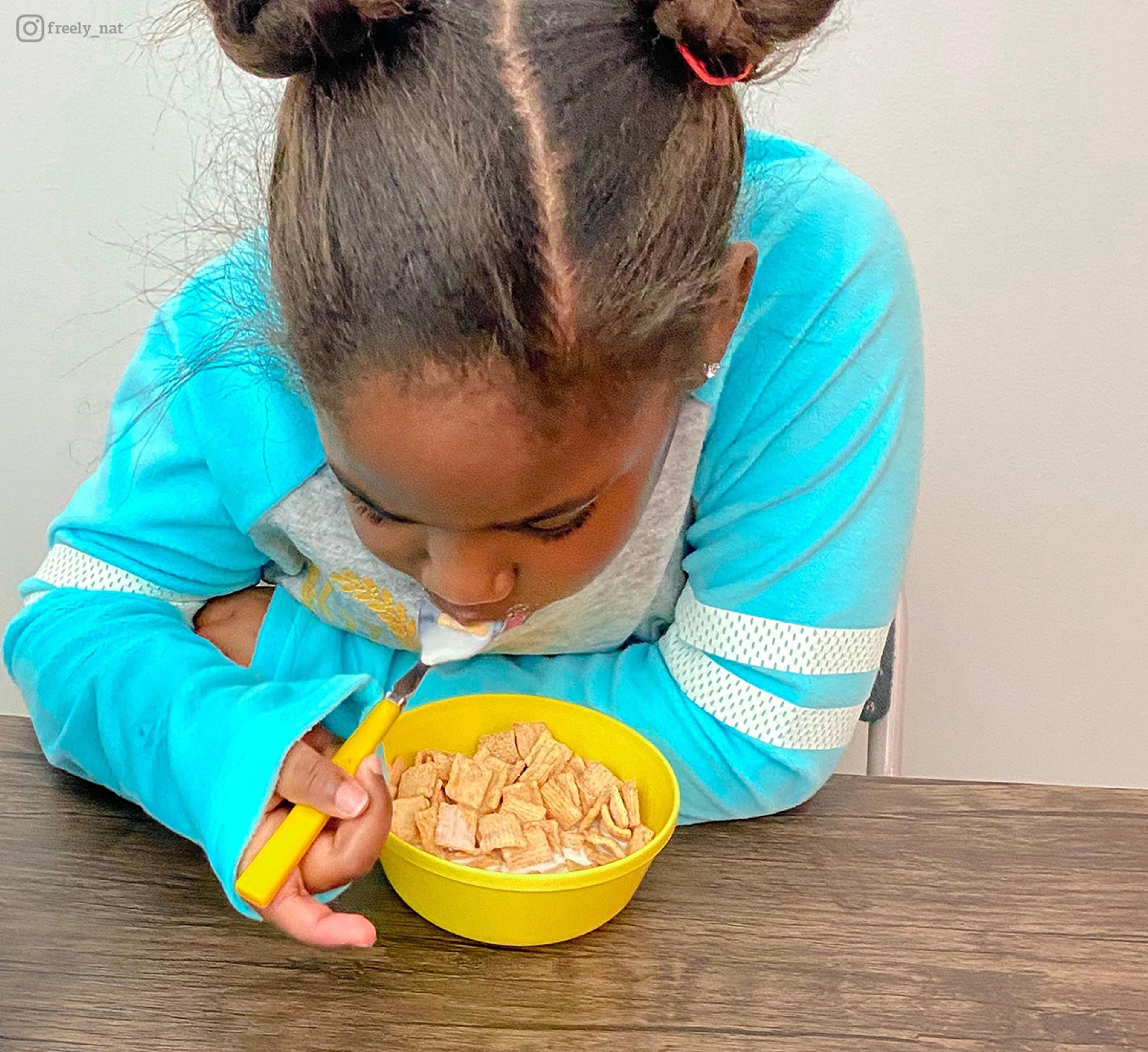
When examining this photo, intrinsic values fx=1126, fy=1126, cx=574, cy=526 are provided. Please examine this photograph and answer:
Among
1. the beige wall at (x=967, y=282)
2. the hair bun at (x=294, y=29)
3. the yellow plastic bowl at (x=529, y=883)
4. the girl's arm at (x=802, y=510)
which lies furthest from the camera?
the beige wall at (x=967, y=282)

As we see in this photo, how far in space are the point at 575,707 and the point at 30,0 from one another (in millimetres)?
989

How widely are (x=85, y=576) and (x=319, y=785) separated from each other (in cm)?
25

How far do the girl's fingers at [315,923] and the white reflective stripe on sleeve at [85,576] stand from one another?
9.7 inches

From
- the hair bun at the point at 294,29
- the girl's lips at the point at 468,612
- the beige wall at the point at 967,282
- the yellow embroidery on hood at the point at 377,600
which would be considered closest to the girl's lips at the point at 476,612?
the girl's lips at the point at 468,612

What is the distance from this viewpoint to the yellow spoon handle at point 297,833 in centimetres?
49

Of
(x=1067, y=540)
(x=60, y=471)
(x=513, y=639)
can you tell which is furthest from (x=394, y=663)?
(x=1067, y=540)

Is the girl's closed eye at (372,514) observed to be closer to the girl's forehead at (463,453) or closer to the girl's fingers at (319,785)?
the girl's forehead at (463,453)

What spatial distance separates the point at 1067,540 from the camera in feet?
4.33

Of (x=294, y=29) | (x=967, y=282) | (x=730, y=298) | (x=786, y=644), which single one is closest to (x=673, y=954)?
(x=786, y=644)

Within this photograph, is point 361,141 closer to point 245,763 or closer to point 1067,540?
point 245,763

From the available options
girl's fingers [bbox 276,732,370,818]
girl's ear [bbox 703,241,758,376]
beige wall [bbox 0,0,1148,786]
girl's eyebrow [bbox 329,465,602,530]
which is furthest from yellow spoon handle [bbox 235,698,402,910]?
beige wall [bbox 0,0,1148,786]

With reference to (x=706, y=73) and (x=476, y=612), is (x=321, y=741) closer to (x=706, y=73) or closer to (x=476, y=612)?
(x=476, y=612)

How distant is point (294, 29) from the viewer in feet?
1.39

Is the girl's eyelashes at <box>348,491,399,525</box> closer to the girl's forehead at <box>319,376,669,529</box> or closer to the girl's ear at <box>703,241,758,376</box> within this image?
the girl's forehead at <box>319,376,669,529</box>
